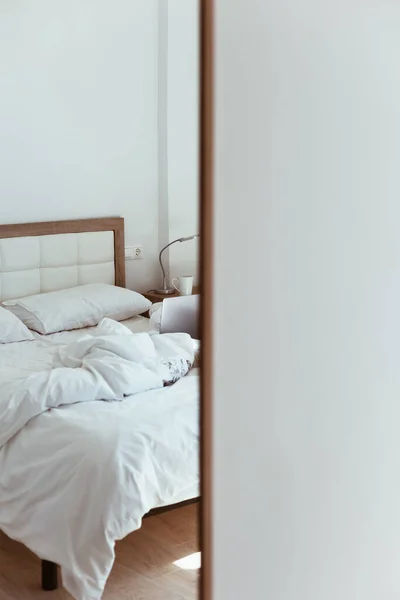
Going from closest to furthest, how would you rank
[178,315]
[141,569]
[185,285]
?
[141,569], [178,315], [185,285]

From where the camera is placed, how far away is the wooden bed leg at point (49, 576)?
88.9 inches

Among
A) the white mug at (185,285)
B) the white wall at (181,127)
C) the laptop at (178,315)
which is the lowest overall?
the white mug at (185,285)

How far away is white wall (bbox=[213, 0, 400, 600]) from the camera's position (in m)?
1.05

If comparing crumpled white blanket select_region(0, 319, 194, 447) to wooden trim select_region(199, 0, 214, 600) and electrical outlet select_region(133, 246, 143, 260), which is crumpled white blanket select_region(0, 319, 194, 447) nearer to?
wooden trim select_region(199, 0, 214, 600)

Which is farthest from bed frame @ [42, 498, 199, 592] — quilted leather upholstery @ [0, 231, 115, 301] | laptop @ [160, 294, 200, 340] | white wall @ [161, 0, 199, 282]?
white wall @ [161, 0, 199, 282]

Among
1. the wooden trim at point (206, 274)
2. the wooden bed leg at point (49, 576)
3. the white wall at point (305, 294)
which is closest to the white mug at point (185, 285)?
the wooden bed leg at point (49, 576)

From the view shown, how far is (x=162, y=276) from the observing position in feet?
14.1

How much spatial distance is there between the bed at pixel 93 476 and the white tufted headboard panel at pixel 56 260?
1428 mm

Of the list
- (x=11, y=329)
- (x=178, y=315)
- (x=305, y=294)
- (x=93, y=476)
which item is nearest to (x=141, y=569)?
(x=93, y=476)

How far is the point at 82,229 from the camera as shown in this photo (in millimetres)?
3830

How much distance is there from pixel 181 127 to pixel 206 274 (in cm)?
327

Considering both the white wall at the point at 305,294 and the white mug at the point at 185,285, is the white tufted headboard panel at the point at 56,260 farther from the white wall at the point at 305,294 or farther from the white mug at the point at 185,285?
the white wall at the point at 305,294

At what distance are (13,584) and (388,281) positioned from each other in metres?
1.63

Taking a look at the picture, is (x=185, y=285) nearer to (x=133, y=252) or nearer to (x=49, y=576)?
(x=133, y=252)
